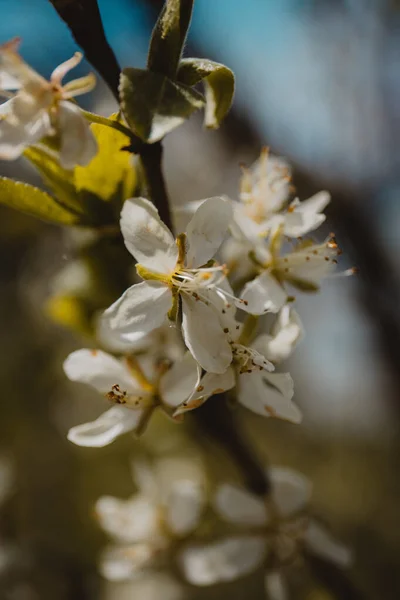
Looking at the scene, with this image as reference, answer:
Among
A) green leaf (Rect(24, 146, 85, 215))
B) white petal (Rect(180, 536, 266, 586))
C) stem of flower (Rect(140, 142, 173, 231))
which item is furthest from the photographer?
white petal (Rect(180, 536, 266, 586))

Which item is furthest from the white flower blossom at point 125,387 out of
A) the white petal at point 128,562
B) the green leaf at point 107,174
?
the white petal at point 128,562

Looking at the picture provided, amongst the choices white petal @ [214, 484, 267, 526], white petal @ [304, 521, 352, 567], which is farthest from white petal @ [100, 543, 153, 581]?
white petal @ [304, 521, 352, 567]

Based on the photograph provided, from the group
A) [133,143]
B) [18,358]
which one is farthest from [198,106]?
[18,358]

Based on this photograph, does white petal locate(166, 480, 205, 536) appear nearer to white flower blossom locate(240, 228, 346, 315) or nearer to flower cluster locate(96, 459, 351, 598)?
flower cluster locate(96, 459, 351, 598)

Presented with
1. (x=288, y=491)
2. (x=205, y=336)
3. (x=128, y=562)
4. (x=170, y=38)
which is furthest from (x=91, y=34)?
(x=128, y=562)

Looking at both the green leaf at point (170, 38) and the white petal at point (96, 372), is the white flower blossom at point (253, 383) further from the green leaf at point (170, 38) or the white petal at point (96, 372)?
the green leaf at point (170, 38)

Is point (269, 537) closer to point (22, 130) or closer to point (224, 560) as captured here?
point (224, 560)
